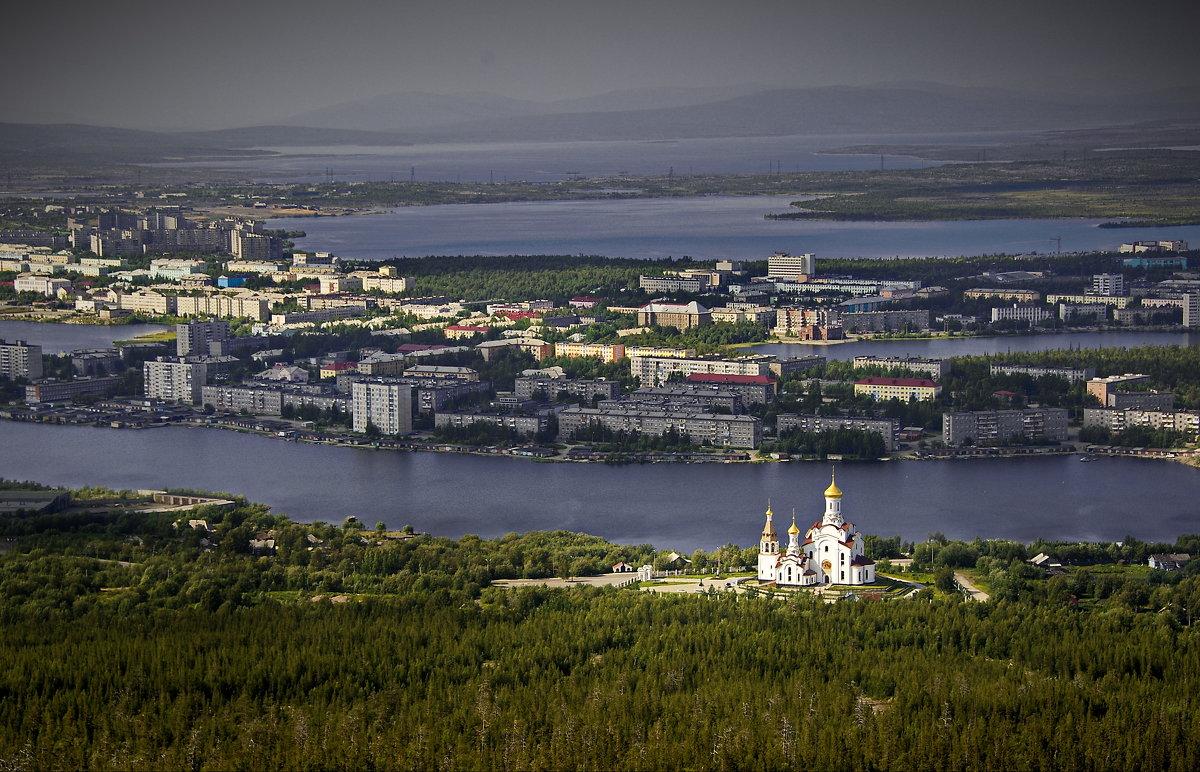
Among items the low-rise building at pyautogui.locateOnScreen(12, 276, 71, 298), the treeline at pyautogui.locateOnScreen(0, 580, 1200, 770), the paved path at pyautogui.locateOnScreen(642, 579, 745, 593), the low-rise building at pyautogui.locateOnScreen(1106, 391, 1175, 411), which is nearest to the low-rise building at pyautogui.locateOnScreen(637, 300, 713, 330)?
the low-rise building at pyautogui.locateOnScreen(1106, 391, 1175, 411)

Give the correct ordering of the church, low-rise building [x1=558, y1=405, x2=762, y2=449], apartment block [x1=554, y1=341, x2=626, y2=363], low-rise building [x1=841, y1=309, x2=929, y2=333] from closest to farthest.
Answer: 1. the church
2. low-rise building [x1=558, y1=405, x2=762, y2=449]
3. apartment block [x1=554, y1=341, x2=626, y2=363]
4. low-rise building [x1=841, y1=309, x2=929, y2=333]

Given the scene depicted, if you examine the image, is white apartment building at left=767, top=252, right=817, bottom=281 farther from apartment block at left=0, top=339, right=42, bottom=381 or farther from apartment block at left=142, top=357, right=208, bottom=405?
apartment block at left=0, top=339, right=42, bottom=381

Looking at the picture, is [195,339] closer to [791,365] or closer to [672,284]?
[791,365]

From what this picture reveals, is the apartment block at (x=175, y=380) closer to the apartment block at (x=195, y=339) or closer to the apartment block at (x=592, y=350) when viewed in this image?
the apartment block at (x=195, y=339)

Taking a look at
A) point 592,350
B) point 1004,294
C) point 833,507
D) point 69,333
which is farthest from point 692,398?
point 69,333

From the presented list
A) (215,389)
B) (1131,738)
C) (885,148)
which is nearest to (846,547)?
(1131,738)

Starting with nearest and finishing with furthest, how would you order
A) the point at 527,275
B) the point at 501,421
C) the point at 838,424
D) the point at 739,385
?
the point at 838,424 < the point at 501,421 < the point at 739,385 < the point at 527,275

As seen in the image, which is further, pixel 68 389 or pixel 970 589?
Result: pixel 68 389
